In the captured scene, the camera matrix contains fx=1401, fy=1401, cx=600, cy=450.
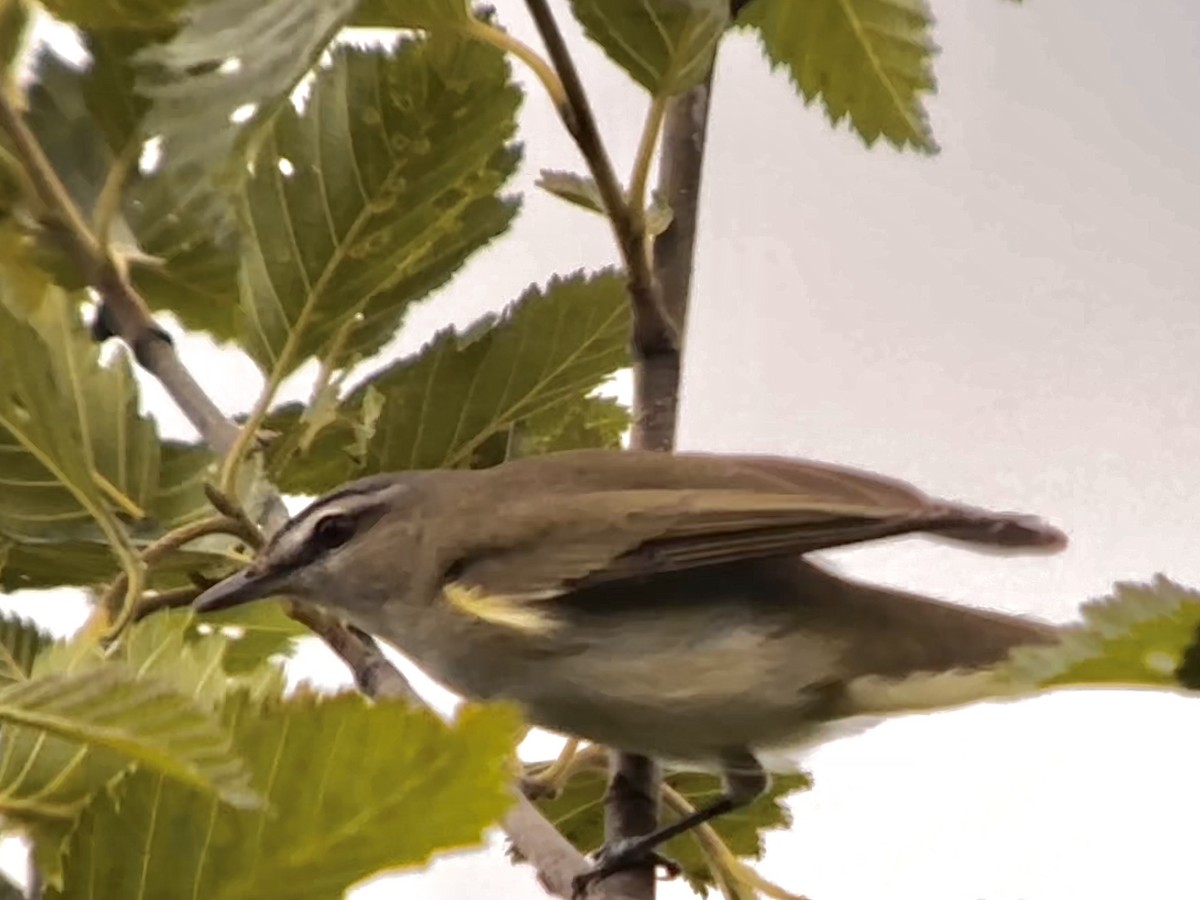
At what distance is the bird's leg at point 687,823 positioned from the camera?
1.65ft

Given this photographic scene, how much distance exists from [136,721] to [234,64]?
15cm

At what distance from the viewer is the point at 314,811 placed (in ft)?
1.04

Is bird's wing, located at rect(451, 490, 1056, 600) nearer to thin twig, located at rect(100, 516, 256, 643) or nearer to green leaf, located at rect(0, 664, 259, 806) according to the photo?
thin twig, located at rect(100, 516, 256, 643)

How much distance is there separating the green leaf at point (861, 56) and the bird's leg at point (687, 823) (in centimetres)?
27

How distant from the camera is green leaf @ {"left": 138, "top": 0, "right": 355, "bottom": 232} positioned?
12.0 inches

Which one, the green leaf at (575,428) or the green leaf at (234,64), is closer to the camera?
the green leaf at (234,64)

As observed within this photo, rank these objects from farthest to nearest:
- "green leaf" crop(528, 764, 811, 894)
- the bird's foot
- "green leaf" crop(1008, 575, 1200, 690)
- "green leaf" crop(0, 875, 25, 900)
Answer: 1. "green leaf" crop(528, 764, 811, 894)
2. the bird's foot
3. "green leaf" crop(0, 875, 25, 900)
4. "green leaf" crop(1008, 575, 1200, 690)

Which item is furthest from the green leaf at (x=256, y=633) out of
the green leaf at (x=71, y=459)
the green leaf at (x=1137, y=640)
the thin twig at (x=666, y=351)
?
the green leaf at (x=1137, y=640)

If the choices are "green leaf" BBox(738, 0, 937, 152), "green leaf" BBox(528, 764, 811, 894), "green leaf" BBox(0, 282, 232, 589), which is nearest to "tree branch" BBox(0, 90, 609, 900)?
"green leaf" BBox(0, 282, 232, 589)

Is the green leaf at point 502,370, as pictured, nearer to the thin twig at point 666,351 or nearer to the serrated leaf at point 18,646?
the thin twig at point 666,351

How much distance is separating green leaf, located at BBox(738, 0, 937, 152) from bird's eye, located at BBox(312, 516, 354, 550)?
0.27 meters

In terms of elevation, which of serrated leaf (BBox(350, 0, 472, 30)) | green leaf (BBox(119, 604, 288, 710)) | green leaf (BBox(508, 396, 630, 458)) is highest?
serrated leaf (BBox(350, 0, 472, 30))

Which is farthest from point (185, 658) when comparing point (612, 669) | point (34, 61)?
point (34, 61)

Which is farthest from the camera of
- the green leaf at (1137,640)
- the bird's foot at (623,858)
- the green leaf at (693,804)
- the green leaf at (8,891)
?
the green leaf at (693,804)
